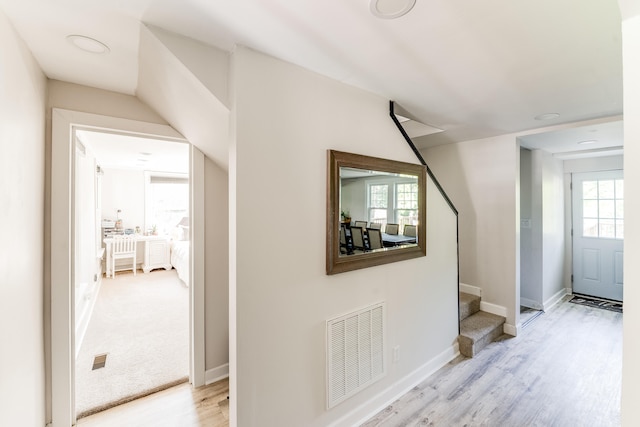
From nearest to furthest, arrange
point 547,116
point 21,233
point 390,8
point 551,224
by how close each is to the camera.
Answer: point 390,8, point 21,233, point 547,116, point 551,224

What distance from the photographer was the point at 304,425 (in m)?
1.70

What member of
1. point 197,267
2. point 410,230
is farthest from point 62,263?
point 410,230

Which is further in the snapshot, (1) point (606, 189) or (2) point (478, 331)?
(1) point (606, 189)

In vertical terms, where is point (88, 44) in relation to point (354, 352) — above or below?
above

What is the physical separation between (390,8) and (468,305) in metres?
3.34

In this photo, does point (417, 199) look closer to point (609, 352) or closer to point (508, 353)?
point (508, 353)

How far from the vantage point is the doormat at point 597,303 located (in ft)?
13.5

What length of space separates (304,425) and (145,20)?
2.31 meters

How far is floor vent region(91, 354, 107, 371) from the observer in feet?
8.61

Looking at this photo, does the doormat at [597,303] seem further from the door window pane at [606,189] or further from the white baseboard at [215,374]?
the white baseboard at [215,374]

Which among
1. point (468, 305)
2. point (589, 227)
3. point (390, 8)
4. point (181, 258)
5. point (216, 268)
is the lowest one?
point (468, 305)

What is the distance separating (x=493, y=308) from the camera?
11.4 ft

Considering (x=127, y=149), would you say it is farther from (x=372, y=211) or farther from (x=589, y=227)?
(x=589, y=227)

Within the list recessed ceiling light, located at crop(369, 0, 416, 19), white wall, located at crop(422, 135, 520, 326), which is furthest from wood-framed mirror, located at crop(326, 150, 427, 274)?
white wall, located at crop(422, 135, 520, 326)
